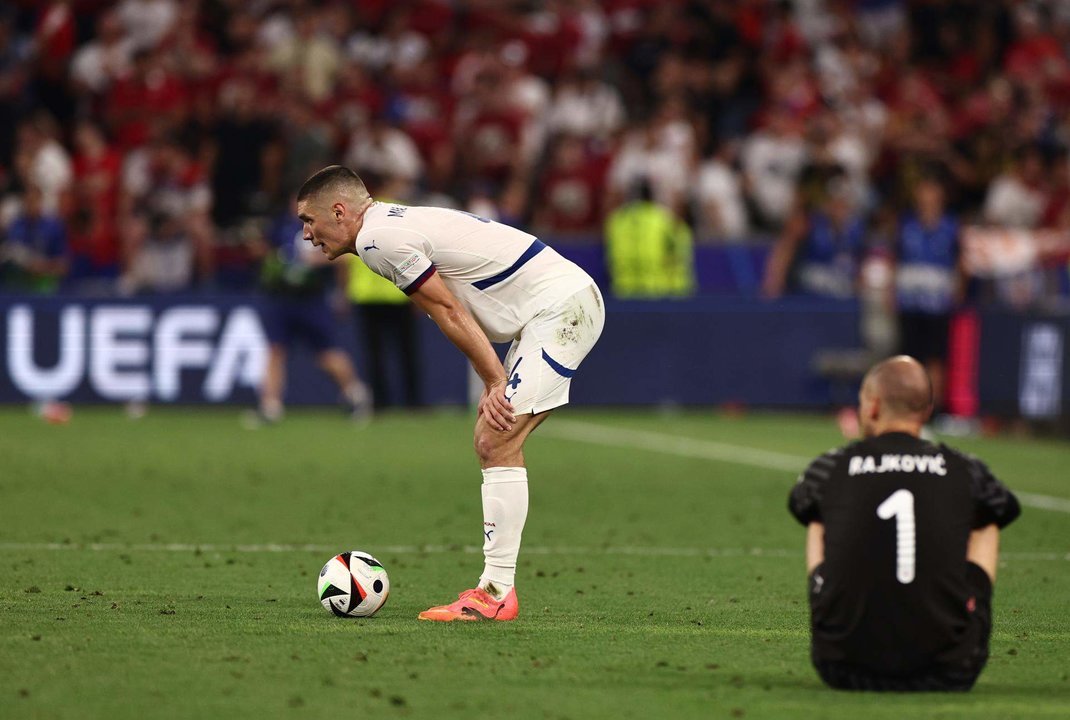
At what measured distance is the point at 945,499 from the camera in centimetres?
561

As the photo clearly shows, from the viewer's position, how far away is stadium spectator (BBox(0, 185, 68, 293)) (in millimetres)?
19703

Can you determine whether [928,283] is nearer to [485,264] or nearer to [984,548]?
[485,264]

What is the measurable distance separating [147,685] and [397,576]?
3.10m

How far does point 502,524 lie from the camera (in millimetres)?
7629

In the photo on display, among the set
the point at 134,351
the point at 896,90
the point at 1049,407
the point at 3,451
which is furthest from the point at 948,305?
the point at 3,451

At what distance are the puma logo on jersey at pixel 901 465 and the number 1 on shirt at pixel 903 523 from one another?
75 mm

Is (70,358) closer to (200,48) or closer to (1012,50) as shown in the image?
(200,48)

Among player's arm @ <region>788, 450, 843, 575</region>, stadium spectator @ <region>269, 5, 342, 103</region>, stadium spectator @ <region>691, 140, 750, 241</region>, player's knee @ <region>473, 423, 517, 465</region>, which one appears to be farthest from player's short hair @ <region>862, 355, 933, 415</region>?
stadium spectator @ <region>269, 5, 342, 103</region>

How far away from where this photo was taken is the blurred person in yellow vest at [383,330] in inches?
739

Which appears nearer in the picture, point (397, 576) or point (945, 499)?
point (945, 499)

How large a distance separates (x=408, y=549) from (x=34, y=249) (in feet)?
36.9

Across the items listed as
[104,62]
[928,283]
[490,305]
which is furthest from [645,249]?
[490,305]

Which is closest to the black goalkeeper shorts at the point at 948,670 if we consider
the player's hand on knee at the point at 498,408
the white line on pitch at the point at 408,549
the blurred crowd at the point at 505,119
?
the player's hand on knee at the point at 498,408

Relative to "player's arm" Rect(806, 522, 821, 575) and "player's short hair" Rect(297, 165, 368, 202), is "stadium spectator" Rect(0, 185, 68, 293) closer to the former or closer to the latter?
"player's short hair" Rect(297, 165, 368, 202)
